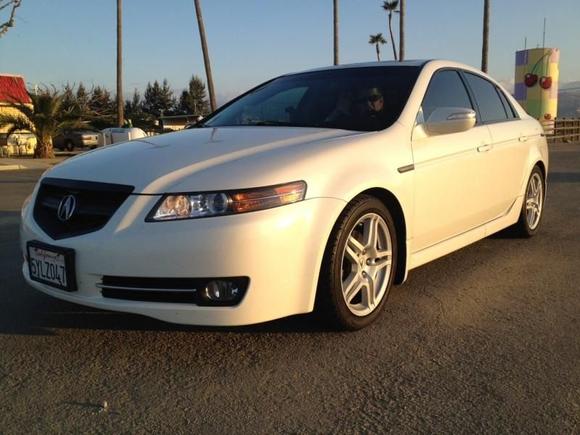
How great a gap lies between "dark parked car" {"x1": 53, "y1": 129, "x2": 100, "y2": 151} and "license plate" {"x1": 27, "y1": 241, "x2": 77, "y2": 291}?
30067mm

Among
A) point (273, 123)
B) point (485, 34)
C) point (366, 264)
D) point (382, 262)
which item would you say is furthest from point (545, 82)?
point (366, 264)

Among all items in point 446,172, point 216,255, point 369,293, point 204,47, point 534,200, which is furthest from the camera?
point 204,47

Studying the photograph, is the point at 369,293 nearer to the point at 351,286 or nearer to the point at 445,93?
the point at 351,286

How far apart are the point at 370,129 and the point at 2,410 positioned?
8.06ft

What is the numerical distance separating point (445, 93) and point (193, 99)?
280ft

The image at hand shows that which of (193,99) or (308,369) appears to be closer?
(308,369)

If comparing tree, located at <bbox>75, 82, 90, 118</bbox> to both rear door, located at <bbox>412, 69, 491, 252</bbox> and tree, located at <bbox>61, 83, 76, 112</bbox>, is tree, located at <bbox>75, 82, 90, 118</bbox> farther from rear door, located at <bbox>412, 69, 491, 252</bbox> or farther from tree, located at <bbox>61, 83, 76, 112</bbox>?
rear door, located at <bbox>412, 69, 491, 252</bbox>

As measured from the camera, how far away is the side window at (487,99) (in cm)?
469

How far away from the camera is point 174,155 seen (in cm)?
319

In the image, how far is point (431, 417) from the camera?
7.69 ft

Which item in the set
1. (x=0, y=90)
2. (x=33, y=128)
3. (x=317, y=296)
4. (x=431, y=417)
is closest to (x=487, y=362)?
(x=431, y=417)

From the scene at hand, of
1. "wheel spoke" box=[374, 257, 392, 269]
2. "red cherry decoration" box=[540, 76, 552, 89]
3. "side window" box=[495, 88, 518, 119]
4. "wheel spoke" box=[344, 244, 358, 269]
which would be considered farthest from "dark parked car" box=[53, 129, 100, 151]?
"wheel spoke" box=[344, 244, 358, 269]

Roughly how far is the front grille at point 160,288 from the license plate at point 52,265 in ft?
0.59

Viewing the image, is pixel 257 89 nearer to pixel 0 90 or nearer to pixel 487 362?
pixel 487 362
